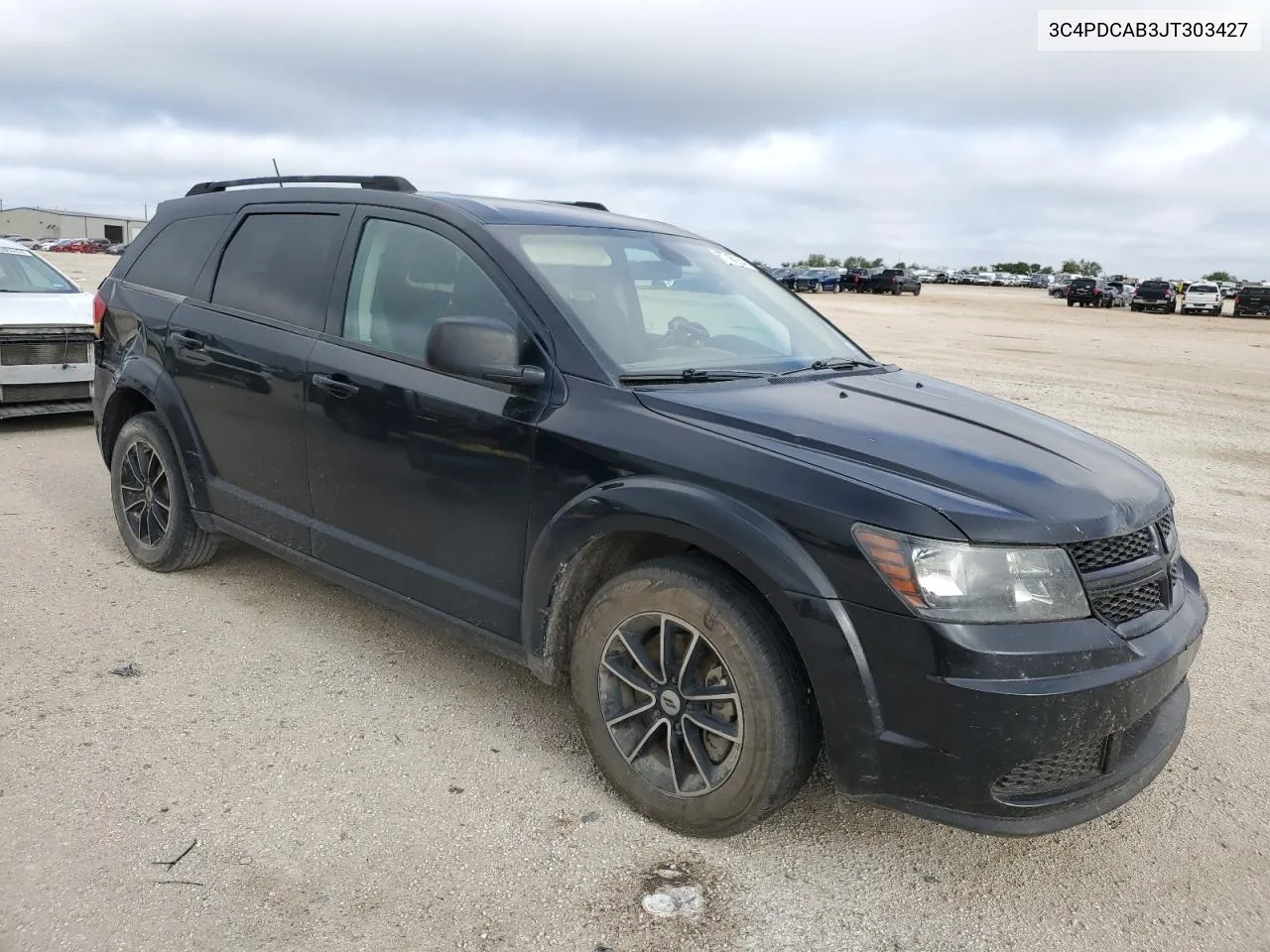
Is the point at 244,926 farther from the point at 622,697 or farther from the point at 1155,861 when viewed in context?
the point at 1155,861

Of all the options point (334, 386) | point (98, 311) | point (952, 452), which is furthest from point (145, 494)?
point (952, 452)

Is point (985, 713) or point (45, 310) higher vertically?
point (45, 310)

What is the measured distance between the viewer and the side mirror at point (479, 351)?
3.17 metres

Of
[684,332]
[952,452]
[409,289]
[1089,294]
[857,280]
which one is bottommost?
[952,452]

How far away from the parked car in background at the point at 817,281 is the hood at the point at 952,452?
57.6 m

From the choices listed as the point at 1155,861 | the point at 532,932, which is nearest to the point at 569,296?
the point at 532,932

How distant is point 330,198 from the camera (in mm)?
4188

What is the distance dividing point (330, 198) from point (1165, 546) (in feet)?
10.8

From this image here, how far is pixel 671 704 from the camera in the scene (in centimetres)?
302

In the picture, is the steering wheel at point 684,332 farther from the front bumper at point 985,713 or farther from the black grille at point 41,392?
the black grille at point 41,392

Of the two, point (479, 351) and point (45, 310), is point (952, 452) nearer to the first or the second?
point (479, 351)

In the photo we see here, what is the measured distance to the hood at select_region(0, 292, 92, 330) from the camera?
825 cm

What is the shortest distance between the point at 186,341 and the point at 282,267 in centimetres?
70

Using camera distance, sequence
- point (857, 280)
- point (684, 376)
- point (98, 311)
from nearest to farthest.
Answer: point (684, 376) < point (98, 311) < point (857, 280)
